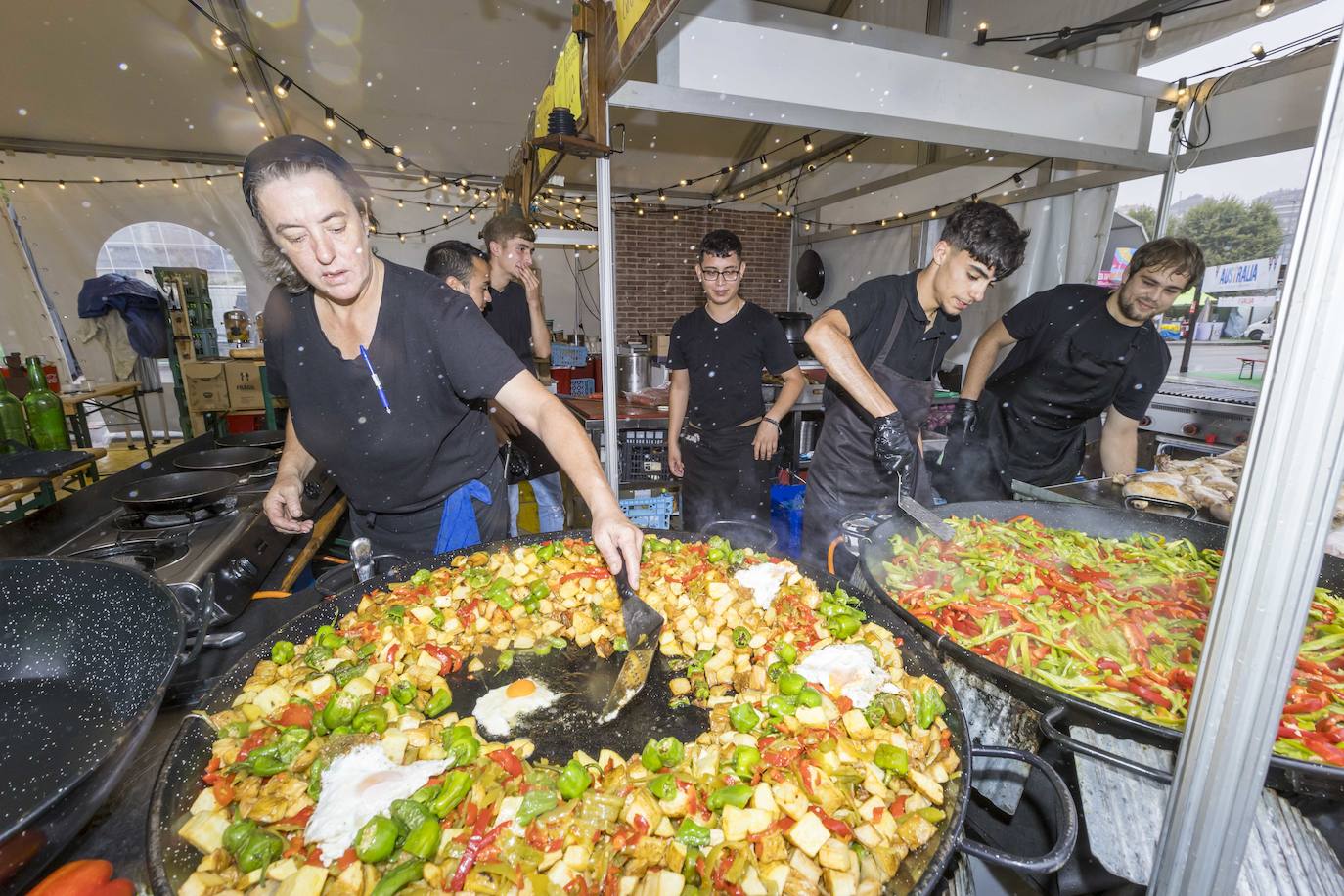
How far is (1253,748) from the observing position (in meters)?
0.72

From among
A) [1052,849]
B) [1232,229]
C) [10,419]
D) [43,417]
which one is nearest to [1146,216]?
[1232,229]

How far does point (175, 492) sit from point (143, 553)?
55cm

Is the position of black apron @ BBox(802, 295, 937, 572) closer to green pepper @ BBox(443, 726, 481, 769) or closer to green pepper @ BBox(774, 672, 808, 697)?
green pepper @ BBox(774, 672, 808, 697)

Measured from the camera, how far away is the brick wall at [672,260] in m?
11.8

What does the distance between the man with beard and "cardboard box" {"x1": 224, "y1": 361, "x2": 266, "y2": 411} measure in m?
8.51

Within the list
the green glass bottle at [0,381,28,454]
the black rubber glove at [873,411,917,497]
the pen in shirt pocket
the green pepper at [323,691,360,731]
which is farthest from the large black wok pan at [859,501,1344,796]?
the green glass bottle at [0,381,28,454]

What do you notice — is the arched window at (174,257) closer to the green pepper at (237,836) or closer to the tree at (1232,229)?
the green pepper at (237,836)

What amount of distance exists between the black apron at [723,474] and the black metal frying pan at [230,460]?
2820 millimetres

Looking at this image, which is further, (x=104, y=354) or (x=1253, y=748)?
(x=104, y=354)

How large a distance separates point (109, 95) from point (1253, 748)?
11977mm

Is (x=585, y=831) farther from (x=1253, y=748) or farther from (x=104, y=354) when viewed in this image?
(x=104, y=354)

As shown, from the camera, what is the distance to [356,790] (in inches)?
46.1

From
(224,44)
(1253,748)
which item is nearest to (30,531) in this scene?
(1253,748)

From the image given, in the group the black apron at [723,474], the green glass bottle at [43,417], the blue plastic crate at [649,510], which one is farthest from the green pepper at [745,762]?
the green glass bottle at [43,417]
